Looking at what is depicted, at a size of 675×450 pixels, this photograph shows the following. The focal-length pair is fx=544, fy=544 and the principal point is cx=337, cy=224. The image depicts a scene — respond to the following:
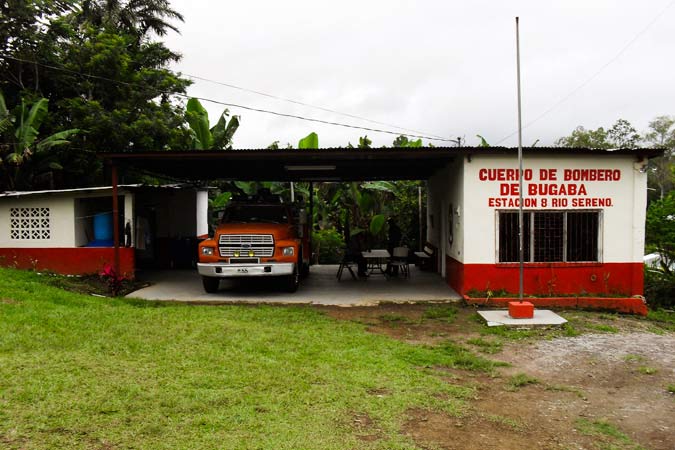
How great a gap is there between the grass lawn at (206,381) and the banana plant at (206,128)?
361 inches

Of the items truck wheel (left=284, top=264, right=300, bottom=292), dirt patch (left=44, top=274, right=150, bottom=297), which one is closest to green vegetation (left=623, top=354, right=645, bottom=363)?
truck wheel (left=284, top=264, right=300, bottom=292)

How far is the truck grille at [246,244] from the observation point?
1148 centimetres

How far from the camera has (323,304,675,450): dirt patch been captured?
4.56m

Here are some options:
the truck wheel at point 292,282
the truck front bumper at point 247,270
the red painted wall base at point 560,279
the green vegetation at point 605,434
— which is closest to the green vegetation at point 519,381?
the green vegetation at point 605,434

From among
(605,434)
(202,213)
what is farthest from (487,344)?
(202,213)

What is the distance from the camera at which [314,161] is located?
485 inches

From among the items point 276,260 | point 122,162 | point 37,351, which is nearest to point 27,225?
point 122,162

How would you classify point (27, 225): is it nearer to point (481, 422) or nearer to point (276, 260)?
point (276, 260)

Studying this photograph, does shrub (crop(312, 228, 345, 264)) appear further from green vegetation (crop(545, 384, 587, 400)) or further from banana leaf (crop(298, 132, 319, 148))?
green vegetation (crop(545, 384, 587, 400))

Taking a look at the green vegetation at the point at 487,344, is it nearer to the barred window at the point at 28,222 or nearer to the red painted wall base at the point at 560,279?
the red painted wall base at the point at 560,279

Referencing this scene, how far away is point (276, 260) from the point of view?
1150 centimetres

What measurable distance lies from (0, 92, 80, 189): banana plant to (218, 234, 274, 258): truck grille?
7.12 metres

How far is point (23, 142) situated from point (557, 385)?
583 inches

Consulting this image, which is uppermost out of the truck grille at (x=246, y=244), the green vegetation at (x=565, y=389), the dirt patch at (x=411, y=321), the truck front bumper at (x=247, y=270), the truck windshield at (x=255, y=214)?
the truck windshield at (x=255, y=214)
